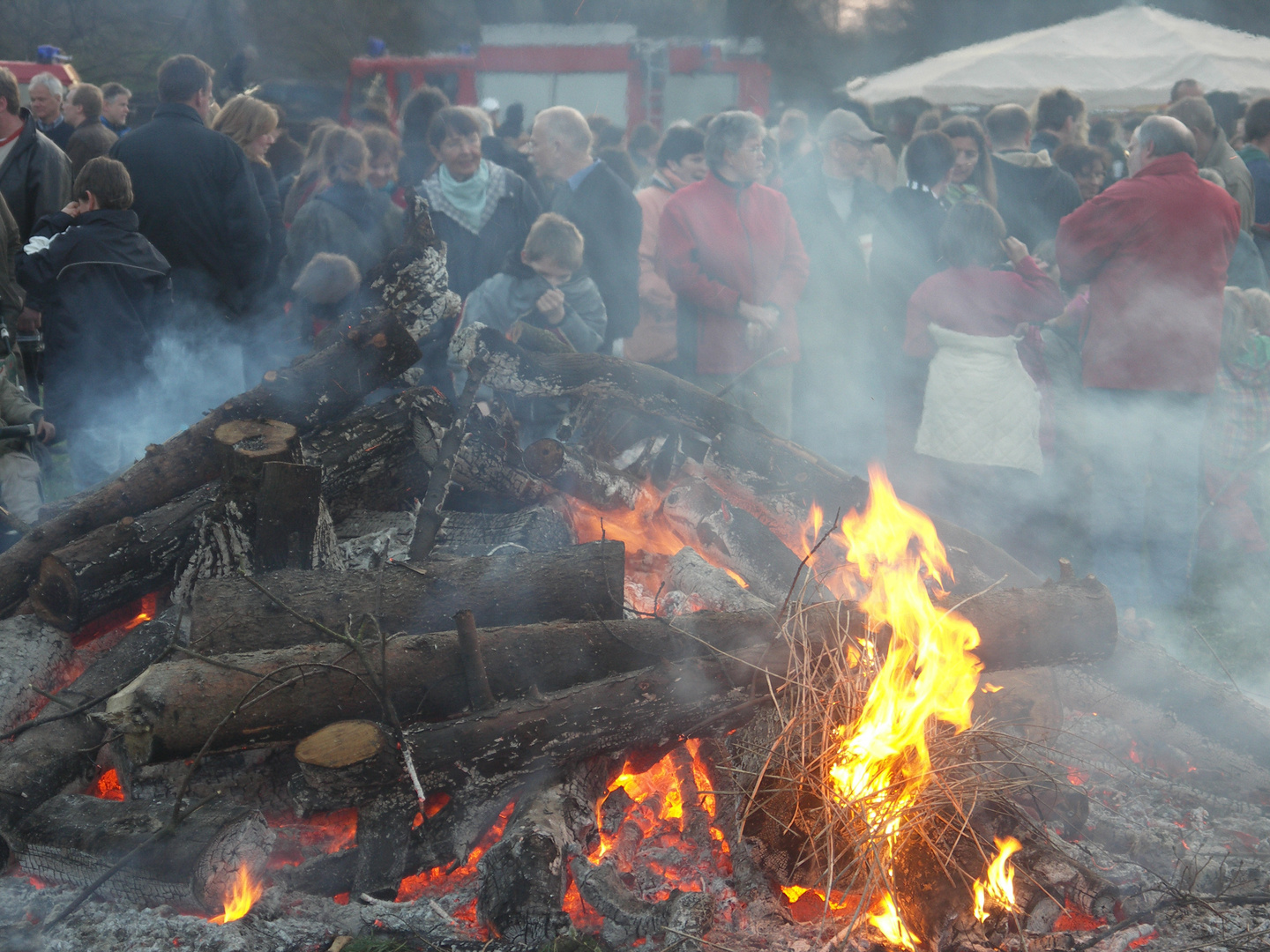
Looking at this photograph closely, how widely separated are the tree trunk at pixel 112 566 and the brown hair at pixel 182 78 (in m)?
3.58

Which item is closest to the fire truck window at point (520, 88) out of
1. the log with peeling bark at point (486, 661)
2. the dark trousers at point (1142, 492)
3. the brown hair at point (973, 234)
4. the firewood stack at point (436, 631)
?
the brown hair at point (973, 234)

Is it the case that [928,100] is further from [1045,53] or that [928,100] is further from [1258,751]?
[1258,751]

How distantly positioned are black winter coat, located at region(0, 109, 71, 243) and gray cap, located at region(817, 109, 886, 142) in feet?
20.3

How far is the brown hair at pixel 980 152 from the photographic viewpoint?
20.9 ft

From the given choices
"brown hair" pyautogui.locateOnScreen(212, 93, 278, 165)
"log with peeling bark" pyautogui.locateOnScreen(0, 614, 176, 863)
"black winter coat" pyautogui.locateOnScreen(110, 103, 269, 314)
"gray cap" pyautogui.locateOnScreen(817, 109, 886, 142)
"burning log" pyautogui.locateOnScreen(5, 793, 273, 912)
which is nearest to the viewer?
"burning log" pyautogui.locateOnScreen(5, 793, 273, 912)

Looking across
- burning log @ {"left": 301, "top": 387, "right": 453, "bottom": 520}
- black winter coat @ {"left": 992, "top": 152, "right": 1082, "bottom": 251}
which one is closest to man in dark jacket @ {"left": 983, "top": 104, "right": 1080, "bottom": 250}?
black winter coat @ {"left": 992, "top": 152, "right": 1082, "bottom": 251}

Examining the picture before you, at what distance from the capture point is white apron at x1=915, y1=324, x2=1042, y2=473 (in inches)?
210

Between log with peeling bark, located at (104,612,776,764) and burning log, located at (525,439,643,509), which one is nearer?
log with peeling bark, located at (104,612,776,764)

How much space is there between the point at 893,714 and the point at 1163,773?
156cm

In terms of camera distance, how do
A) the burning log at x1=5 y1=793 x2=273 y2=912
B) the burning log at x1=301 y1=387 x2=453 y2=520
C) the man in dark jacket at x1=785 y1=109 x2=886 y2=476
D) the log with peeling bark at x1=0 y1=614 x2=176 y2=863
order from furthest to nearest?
1. the man in dark jacket at x1=785 y1=109 x2=886 y2=476
2. the burning log at x1=301 y1=387 x2=453 y2=520
3. the log with peeling bark at x1=0 y1=614 x2=176 y2=863
4. the burning log at x1=5 y1=793 x2=273 y2=912

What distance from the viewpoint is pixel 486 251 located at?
6070 mm

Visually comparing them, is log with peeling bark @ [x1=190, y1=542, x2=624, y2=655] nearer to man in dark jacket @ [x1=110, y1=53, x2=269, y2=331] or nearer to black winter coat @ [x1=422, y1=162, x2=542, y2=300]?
black winter coat @ [x1=422, y1=162, x2=542, y2=300]

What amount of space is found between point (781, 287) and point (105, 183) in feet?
14.2

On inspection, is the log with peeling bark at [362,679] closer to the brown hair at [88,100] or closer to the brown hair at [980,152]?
the brown hair at [980,152]
